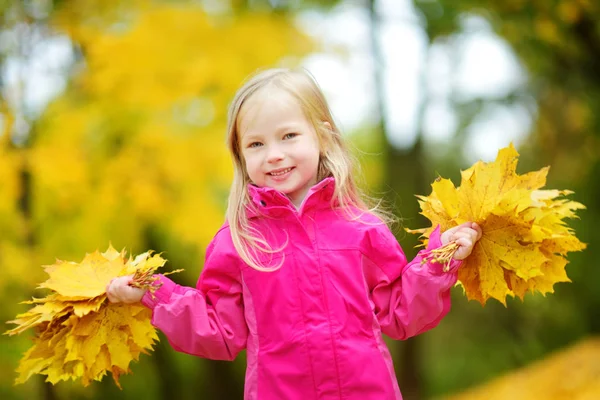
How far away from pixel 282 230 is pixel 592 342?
6946 mm

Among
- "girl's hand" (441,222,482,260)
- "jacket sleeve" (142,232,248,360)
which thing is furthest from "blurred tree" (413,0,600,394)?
"jacket sleeve" (142,232,248,360)

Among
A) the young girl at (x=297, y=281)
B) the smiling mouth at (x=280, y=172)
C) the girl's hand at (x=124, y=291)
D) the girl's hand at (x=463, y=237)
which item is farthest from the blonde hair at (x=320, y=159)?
the girl's hand at (x=124, y=291)

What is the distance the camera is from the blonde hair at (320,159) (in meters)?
2.24

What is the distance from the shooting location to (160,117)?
6.64 metres

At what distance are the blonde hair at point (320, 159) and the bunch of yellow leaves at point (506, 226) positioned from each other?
270 millimetres

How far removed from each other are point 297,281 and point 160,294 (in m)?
0.43

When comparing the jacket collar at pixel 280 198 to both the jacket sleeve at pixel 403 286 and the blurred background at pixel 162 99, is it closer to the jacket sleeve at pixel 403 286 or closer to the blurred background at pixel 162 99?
the jacket sleeve at pixel 403 286

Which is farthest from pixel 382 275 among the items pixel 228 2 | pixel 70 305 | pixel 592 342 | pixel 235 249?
pixel 592 342

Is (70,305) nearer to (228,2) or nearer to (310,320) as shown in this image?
(310,320)

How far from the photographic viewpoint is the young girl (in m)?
2.10

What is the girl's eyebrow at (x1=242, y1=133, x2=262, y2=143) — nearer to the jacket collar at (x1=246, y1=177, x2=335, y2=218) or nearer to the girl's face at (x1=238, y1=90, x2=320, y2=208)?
the girl's face at (x1=238, y1=90, x2=320, y2=208)

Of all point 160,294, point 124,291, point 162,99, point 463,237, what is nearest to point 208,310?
point 160,294

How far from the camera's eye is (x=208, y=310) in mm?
2189

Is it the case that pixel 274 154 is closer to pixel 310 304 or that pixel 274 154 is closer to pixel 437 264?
pixel 310 304
